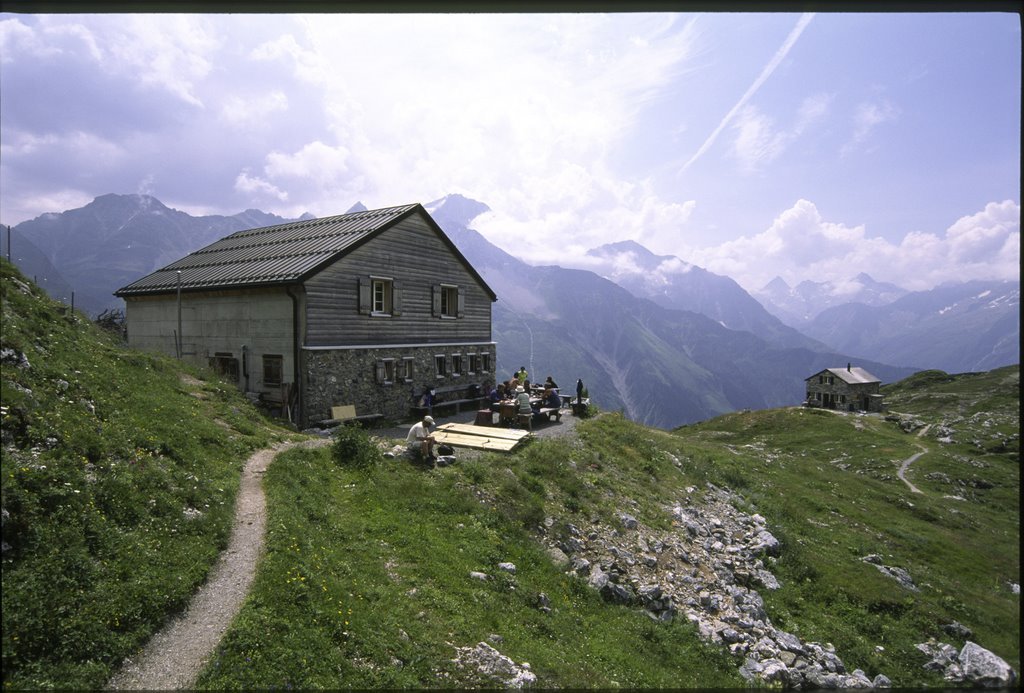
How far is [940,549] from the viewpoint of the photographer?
2209 cm

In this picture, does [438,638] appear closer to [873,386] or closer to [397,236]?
[397,236]

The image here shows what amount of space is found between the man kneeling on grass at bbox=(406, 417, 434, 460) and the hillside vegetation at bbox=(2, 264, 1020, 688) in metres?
0.69

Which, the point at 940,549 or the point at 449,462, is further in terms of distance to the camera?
the point at 940,549

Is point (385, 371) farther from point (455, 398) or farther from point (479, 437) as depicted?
point (479, 437)

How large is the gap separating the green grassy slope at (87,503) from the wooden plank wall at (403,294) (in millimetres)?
9657

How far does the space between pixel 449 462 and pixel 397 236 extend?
15397mm

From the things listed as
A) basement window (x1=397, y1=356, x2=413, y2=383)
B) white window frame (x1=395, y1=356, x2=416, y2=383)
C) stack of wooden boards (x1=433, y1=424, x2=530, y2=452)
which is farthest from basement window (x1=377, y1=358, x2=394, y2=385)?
stack of wooden boards (x1=433, y1=424, x2=530, y2=452)

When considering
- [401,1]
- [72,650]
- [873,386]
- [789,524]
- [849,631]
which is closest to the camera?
[401,1]

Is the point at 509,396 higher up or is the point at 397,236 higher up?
the point at 397,236

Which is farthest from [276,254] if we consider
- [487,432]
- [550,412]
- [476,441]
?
[550,412]

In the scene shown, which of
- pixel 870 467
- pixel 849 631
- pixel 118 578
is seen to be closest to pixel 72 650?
pixel 118 578

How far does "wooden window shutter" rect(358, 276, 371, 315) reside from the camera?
24.4 metres

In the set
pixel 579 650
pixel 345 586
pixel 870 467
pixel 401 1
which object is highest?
pixel 401 1

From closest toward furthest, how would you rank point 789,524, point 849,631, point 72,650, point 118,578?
point 72,650 < point 118,578 < point 849,631 < point 789,524
